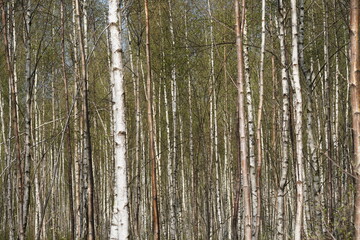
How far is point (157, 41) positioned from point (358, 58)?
9004 mm

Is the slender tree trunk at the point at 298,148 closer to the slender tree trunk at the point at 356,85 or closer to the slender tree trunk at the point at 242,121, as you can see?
the slender tree trunk at the point at 242,121

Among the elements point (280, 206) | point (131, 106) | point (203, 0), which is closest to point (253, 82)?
point (203, 0)

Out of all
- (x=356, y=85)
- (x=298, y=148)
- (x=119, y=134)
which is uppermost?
(x=356, y=85)

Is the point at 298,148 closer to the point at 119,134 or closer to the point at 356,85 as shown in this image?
the point at 356,85

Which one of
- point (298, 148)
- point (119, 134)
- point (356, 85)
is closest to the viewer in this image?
point (356, 85)

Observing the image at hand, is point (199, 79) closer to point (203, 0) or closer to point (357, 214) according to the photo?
point (203, 0)

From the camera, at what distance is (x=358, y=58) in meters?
2.29

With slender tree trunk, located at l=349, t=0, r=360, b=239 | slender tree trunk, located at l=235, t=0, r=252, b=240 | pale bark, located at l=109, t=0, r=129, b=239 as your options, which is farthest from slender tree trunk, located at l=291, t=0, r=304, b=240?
pale bark, located at l=109, t=0, r=129, b=239

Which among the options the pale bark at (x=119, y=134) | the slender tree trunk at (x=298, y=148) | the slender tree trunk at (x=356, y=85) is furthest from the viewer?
the slender tree trunk at (x=298, y=148)

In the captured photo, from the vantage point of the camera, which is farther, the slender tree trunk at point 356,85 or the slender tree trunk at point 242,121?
the slender tree trunk at point 242,121

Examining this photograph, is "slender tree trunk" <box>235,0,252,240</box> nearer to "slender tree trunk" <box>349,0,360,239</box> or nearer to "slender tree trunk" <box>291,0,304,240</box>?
"slender tree trunk" <box>291,0,304,240</box>

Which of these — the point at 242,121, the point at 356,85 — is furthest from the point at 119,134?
the point at 356,85

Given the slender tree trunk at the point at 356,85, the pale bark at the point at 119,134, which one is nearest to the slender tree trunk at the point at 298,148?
the slender tree trunk at the point at 356,85

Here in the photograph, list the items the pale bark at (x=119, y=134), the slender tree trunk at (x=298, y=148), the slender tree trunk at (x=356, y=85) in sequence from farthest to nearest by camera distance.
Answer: the slender tree trunk at (x=298, y=148), the pale bark at (x=119, y=134), the slender tree trunk at (x=356, y=85)
